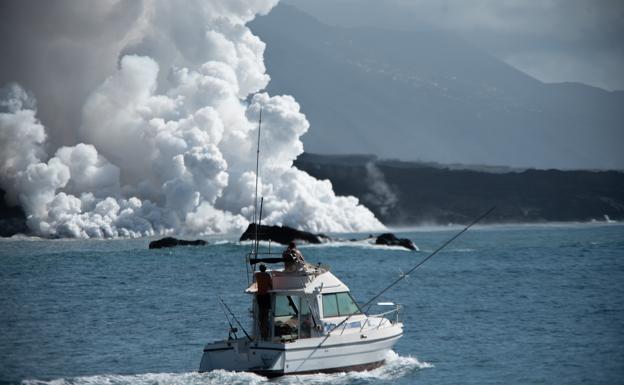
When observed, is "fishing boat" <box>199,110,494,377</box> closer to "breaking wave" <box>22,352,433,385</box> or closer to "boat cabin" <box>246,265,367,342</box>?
"boat cabin" <box>246,265,367,342</box>

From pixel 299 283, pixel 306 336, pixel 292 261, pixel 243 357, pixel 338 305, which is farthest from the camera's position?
pixel 338 305

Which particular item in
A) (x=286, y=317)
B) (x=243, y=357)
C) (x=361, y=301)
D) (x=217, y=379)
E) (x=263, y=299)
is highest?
(x=263, y=299)

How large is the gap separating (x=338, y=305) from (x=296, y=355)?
3.62m

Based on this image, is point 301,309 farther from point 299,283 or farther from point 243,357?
point 243,357

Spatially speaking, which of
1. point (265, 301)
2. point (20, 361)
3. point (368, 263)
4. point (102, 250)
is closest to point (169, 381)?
point (265, 301)

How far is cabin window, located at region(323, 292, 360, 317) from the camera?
3953 centimetres

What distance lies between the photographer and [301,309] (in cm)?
3900

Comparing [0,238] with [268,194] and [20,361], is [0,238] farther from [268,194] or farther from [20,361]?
[20,361]

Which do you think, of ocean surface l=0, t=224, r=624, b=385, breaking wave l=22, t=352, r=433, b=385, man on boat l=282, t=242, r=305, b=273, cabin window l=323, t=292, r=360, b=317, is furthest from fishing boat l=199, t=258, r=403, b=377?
ocean surface l=0, t=224, r=624, b=385

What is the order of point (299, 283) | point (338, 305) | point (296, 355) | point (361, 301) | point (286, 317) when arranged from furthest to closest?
point (361, 301) < point (338, 305) < point (286, 317) < point (299, 283) < point (296, 355)

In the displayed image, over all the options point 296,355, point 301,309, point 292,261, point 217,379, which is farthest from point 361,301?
point 217,379

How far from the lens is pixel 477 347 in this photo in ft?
154

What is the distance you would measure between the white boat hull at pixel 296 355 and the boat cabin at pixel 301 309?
709 mm

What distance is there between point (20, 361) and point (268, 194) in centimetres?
14203
